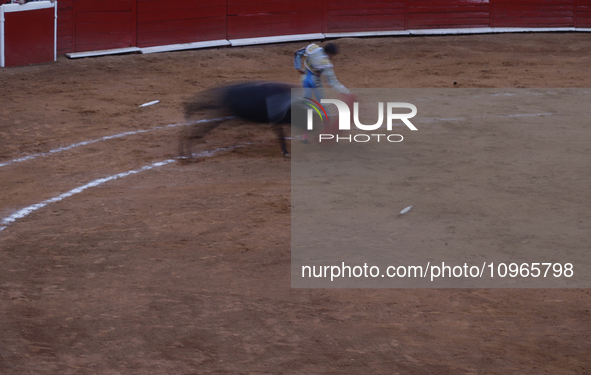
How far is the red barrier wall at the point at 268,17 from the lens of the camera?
41.7 feet

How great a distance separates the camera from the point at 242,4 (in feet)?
45.8

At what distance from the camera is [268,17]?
14.2 meters

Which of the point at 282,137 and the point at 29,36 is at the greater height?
the point at 29,36

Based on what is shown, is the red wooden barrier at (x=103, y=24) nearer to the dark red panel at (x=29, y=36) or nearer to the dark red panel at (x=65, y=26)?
the dark red panel at (x=65, y=26)

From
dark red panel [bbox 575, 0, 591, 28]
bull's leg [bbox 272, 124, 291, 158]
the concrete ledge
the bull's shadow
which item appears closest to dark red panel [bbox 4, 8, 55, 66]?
the bull's shadow

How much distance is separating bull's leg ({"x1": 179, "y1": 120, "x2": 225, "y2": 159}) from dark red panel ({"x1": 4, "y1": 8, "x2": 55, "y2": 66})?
4.33m

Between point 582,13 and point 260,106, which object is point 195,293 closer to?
point 260,106

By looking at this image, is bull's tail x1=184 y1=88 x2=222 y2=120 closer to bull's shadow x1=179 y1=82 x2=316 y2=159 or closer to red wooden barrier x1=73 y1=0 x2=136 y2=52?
bull's shadow x1=179 y1=82 x2=316 y2=159

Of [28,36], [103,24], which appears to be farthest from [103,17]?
[28,36]

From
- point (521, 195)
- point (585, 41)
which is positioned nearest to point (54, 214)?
point (521, 195)

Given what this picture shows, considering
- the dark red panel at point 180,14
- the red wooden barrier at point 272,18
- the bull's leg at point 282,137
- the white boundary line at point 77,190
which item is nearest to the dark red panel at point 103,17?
the dark red panel at point 180,14

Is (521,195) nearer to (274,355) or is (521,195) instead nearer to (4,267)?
(274,355)

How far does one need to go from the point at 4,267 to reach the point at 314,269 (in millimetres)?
2269

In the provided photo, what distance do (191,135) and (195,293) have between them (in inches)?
154
